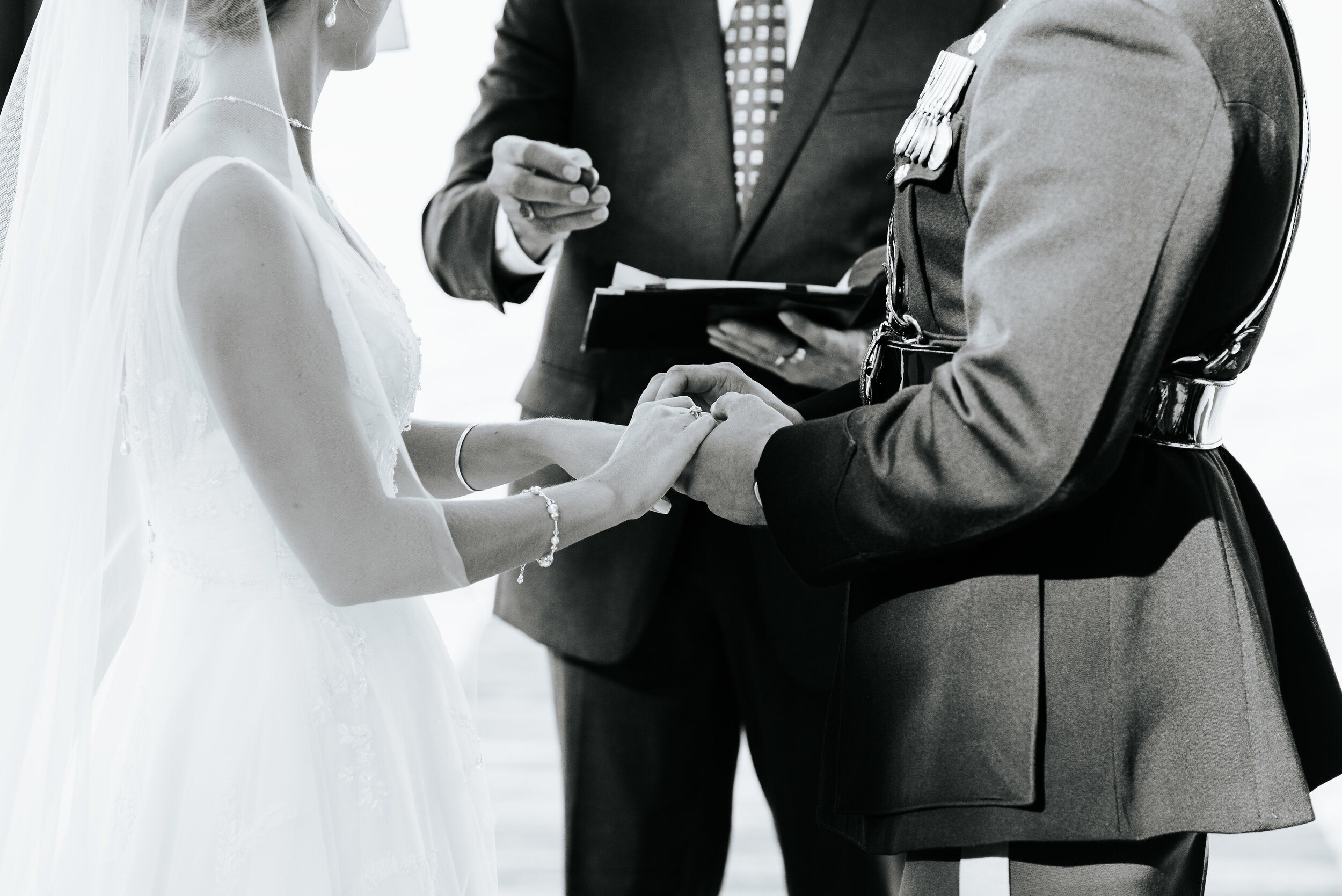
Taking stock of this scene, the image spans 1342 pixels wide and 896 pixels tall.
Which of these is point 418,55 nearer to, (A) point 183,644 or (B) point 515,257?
(B) point 515,257

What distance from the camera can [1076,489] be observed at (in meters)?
1.01

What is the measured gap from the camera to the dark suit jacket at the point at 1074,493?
37.9 inches

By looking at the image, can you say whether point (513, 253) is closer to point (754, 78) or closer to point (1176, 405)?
point (754, 78)

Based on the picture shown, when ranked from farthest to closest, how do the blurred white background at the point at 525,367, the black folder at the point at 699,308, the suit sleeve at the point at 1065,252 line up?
the blurred white background at the point at 525,367, the black folder at the point at 699,308, the suit sleeve at the point at 1065,252

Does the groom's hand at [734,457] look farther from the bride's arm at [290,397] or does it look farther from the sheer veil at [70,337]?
the sheer veil at [70,337]

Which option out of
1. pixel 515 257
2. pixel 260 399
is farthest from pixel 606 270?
pixel 260 399

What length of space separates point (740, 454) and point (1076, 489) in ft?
1.28

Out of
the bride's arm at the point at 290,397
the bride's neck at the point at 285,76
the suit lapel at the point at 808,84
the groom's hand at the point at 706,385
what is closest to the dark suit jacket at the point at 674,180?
the suit lapel at the point at 808,84

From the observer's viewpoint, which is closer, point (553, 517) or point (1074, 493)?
point (1074, 493)

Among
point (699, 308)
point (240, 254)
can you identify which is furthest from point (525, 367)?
point (240, 254)

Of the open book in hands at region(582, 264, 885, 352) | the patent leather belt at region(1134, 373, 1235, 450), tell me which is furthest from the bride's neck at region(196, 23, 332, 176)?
the patent leather belt at region(1134, 373, 1235, 450)

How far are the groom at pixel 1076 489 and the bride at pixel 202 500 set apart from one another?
1.33ft

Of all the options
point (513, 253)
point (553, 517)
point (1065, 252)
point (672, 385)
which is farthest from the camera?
point (513, 253)

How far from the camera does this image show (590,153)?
1.83m
